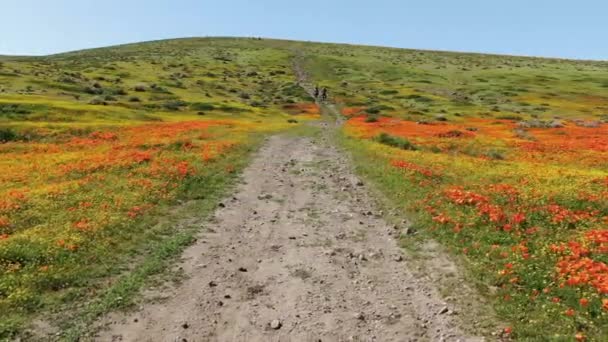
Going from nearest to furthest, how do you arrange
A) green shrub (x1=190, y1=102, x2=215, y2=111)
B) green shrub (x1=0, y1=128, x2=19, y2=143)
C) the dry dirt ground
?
the dry dirt ground
green shrub (x1=0, y1=128, x2=19, y2=143)
green shrub (x1=190, y1=102, x2=215, y2=111)

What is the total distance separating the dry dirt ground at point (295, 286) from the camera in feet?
42.4

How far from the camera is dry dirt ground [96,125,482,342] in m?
12.9

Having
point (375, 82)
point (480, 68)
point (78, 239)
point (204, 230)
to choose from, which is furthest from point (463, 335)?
point (480, 68)

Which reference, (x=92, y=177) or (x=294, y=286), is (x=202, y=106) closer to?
(x=92, y=177)

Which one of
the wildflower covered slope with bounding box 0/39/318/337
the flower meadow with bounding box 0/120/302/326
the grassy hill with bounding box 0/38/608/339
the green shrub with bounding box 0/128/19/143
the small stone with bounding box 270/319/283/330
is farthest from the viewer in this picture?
the green shrub with bounding box 0/128/19/143

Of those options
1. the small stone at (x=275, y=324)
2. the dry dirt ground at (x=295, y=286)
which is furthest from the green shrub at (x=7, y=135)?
the small stone at (x=275, y=324)

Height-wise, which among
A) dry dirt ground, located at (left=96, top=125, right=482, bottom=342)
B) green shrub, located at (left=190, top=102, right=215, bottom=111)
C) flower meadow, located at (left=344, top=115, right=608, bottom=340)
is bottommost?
green shrub, located at (left=190, top=102, right=215, bottom=111)

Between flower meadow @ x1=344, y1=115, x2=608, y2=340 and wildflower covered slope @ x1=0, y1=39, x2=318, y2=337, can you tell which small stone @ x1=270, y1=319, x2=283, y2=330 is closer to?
wildflower covered slope @ x1=0, y1=39, x2=318, y2=337

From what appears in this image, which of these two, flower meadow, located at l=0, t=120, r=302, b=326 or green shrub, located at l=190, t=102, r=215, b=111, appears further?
green shrub, located at l=190, t=102, r=215, b=111

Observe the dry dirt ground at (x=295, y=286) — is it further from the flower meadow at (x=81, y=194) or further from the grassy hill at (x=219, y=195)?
the flower meadow at (x=81, y=194)

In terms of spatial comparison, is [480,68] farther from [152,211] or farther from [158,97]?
[152,211]

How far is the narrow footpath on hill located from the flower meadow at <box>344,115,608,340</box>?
200cm

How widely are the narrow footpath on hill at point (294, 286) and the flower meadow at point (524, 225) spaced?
1998 millimetres

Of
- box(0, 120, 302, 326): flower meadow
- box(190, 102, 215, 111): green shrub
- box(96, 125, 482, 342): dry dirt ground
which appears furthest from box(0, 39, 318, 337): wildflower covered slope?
box(96, 125, 482, 342): dry dirt ground
